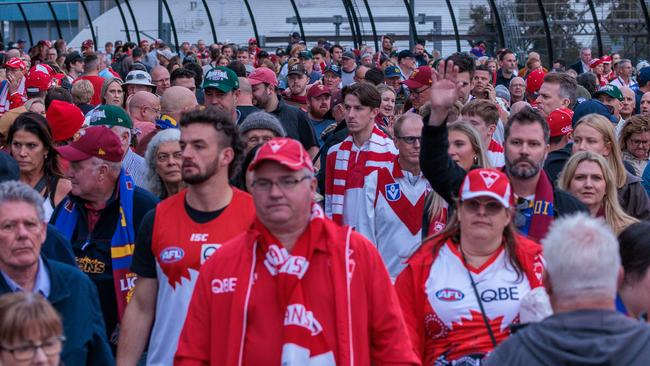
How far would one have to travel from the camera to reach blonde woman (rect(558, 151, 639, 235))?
7.35m

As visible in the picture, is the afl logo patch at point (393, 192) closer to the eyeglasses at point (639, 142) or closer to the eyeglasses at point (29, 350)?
the eyeglasses at point (639, 142)

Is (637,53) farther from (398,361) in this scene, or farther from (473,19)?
(398,361)

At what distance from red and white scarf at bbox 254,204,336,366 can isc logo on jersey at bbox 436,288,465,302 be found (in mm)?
862

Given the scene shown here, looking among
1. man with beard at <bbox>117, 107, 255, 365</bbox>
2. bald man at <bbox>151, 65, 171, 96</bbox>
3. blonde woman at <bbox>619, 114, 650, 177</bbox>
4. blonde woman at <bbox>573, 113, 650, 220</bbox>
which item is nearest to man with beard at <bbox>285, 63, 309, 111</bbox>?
bald man at <bbox>151, 65, 171, 96</bbox>

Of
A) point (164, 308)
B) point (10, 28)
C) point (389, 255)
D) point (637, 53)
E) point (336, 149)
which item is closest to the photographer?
point (164, 308)

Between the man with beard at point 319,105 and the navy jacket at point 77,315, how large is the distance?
7861mm

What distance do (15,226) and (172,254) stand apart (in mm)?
788

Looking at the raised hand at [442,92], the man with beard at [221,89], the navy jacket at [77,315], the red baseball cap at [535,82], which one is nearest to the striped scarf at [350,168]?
the man with beard at [221,89]

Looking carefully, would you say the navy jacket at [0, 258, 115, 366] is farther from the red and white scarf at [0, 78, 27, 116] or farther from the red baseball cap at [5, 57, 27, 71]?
the red baseball cap at [5, 57, 27, 71]

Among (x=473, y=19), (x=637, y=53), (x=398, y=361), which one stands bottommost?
(x=398, y=361)

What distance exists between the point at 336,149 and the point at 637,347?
18.4ft

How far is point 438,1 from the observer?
34.2 meters

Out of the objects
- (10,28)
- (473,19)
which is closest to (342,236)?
(473,19)

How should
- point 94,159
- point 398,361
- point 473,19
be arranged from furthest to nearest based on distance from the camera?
point 473,19 < point 94,159 < point 398,361
